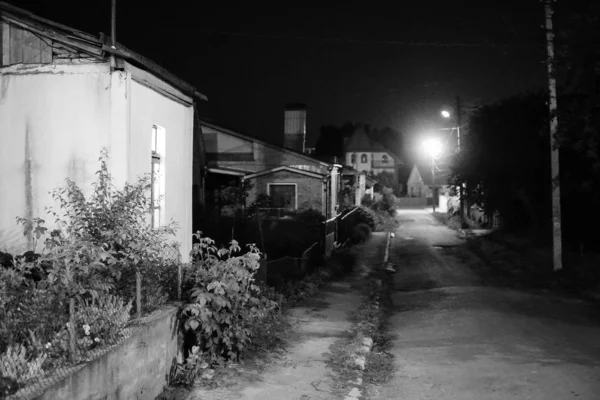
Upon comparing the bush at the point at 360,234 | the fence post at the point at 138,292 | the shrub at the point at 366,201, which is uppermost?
the shrub at the point at 366,201

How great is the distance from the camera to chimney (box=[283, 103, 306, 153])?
3600 cm

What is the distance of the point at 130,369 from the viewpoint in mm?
5520

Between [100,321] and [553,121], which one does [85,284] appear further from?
[553,121]

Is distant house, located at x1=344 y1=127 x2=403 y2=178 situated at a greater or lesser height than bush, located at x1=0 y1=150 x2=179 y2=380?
greater

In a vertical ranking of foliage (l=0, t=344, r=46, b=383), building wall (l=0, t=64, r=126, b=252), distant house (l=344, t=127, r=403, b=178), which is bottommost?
foliage (l=0, t=344, r=46, b=383)

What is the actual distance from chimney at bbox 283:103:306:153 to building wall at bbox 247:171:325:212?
643 cm

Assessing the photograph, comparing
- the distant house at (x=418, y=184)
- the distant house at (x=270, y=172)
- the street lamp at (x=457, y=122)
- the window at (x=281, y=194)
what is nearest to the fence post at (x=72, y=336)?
the distant house at (x=270, y=172)

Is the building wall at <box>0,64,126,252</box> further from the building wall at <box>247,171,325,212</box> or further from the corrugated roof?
the building wall at <box>247,171,325,212</box>

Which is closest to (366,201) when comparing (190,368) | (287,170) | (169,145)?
(287,170)

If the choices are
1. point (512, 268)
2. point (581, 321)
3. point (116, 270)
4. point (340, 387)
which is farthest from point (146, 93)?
point (512, 268)

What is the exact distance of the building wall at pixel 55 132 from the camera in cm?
801

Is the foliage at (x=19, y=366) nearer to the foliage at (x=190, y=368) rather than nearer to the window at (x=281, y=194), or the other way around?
the foliage at (x=190, y=368)

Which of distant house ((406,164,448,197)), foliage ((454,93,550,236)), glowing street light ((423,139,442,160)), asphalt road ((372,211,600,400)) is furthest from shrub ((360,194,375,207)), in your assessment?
distant house ((406,164,448,197))

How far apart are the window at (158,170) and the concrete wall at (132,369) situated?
3.06m
